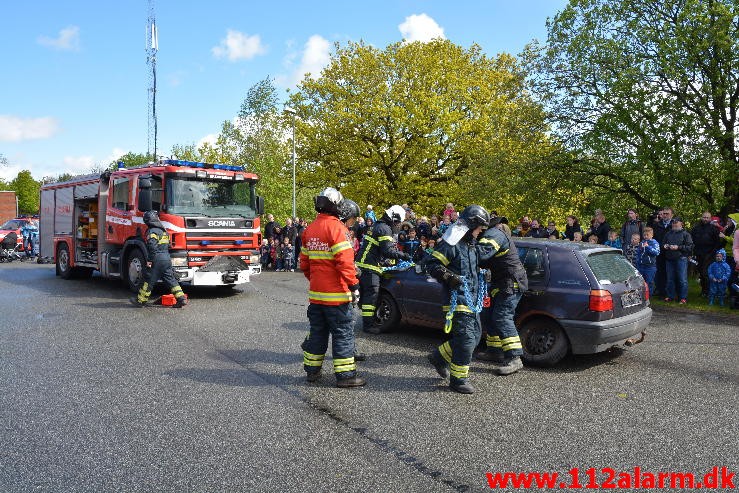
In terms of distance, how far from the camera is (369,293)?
790 centimetres

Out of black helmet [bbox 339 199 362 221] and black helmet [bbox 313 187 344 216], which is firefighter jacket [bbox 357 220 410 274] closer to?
black helmet [bbox 339 199 362 221]

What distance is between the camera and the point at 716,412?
4.80m

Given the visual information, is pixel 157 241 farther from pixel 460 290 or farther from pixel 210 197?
pixel 460 290

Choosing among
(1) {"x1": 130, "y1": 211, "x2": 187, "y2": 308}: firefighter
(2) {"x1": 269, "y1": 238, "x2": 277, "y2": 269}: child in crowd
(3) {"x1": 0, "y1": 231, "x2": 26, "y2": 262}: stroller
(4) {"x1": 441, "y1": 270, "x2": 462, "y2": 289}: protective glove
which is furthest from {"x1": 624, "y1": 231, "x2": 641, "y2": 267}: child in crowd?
(3) {"x1": 0, "y1": 231, "x2": 26, "y2": 262}: stroller

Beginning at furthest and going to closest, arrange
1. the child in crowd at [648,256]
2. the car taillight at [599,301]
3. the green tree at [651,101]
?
1. the green tree at [651,101]
2. the child in crowd at [648,256]
3. the car taillight at [599,301]

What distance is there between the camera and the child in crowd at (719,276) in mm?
10422

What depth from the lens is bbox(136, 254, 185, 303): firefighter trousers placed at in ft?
33.3

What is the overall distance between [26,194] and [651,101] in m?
86.2

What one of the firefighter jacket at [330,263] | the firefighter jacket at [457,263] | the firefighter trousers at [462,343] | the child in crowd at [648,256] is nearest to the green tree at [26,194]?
the child in crowd at [648,256]

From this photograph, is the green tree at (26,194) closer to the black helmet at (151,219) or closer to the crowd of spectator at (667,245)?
the black helmet at (151,219)

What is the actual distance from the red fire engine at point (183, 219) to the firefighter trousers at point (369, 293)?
14.6 feet

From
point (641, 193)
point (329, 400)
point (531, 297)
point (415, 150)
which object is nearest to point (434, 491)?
point (329, 400)

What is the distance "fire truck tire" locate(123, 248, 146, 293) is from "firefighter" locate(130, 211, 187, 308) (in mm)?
935

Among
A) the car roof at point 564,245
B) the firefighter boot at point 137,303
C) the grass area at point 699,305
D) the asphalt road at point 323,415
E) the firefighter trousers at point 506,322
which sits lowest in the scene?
the asphalt road at point 323,415
